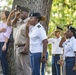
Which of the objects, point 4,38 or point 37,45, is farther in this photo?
point 4,38

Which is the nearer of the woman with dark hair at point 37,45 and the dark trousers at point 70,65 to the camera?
the woman with dark hair at point 37,45

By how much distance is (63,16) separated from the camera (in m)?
17.8

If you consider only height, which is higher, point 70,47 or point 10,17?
point 10,17

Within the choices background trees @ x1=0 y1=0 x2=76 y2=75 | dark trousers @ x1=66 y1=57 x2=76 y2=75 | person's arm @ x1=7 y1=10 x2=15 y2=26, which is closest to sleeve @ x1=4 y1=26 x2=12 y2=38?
person's arm @ x1=7 y1=10 x2=15 y2=26

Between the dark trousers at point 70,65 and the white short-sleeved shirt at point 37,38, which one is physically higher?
the white short-sleeved shirt at point 37,38

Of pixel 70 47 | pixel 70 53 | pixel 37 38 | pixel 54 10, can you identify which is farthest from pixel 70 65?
pixel 54 10

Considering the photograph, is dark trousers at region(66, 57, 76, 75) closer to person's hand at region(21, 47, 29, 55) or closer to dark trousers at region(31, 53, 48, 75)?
dark trousers at region(31, 53, 48, 75)

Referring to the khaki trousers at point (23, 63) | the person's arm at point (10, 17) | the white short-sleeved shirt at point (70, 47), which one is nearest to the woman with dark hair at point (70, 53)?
the white short-sleeved shirt at point (70, 47)

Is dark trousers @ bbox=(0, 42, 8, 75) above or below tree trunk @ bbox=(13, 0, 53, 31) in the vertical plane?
below

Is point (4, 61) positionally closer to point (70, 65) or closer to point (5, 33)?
point (5, 33)

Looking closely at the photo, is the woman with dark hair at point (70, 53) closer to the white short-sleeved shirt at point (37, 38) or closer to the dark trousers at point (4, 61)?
the white short-sleeved shirt at point (37, 38)

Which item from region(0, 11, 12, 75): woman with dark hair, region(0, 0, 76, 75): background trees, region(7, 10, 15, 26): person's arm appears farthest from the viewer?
region(0, 0, 76, 75): background trees

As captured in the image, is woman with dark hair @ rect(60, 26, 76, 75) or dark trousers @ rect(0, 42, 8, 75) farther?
dark trousers @ rect(0, 42, 8, 75)

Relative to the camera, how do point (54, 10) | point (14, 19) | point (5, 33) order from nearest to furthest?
point (14, 19)
point (5, 33)
point (54, 10)
